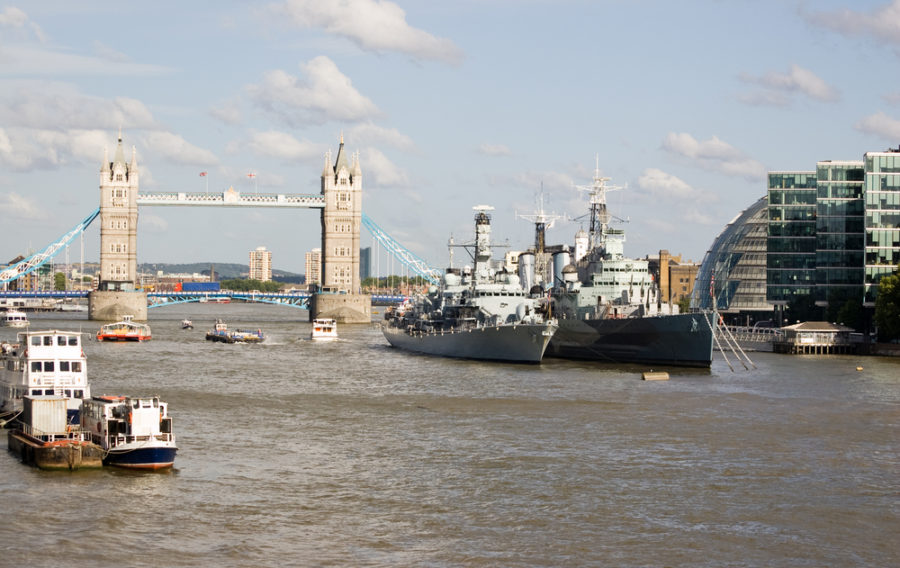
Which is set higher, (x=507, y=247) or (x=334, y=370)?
(x=507, y=247)

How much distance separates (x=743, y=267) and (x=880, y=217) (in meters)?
23.7

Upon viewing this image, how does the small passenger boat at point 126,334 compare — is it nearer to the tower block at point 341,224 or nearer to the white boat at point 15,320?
the white boat at point 15,320

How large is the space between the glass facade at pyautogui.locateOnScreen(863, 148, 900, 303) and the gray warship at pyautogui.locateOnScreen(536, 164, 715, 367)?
57.0ft

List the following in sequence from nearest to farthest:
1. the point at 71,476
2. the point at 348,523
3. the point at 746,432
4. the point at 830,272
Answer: the point at 348,523, the point at 71,476, the point at 746,432, the point at 830,272

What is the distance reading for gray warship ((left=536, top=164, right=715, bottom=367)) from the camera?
56.2 metres

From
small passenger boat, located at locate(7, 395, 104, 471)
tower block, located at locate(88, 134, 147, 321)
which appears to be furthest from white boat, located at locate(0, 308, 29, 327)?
small passenger boat, located at locate(7, 395, 104, 471)

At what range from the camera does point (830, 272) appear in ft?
264

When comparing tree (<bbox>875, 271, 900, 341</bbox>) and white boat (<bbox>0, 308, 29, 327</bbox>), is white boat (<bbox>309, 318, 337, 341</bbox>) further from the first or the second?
tree (<bbox>875, 271, 900, 341</bbox>)

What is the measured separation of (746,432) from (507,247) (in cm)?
3681

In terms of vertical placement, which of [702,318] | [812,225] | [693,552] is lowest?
[693,552]

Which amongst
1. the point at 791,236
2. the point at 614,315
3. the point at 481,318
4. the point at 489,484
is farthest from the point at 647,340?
the point at 791,236

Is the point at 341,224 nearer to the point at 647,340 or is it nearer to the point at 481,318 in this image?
the point at 481,318

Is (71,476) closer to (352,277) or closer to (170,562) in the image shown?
(170,562)

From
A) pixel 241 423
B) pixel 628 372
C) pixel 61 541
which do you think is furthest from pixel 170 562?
pixel 628 372
